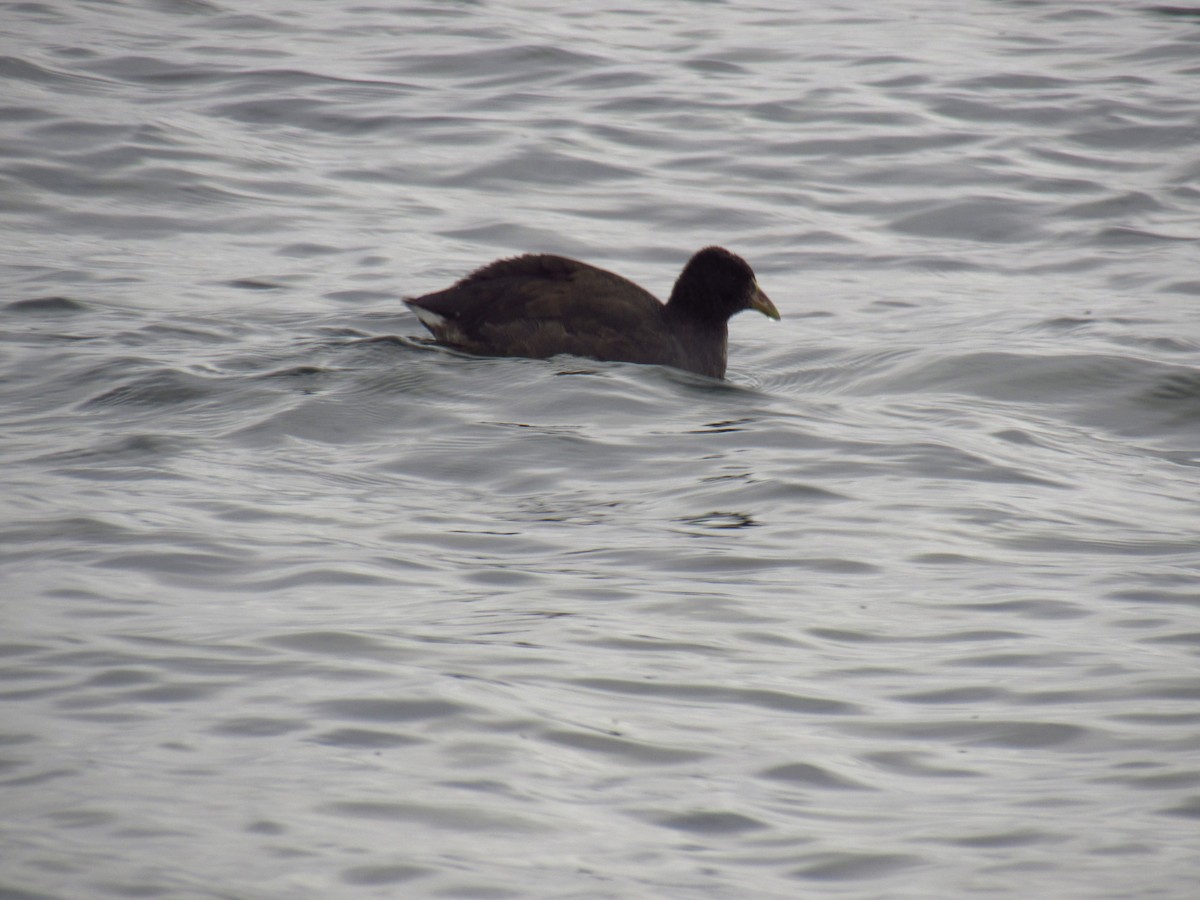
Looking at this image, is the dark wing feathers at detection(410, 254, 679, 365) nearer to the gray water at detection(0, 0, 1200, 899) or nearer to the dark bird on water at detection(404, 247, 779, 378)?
the dark bird on water at detection(404, 247, 779, 378)

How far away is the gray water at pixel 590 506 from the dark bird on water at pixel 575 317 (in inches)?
7.7

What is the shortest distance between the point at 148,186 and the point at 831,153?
606cm

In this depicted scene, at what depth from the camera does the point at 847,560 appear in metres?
6.57

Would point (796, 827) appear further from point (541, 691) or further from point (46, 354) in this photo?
point (46, 354)

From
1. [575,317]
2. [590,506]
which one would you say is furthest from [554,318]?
Answer: [590,506]

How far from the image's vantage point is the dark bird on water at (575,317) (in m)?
9.74

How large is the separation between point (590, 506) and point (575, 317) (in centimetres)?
275

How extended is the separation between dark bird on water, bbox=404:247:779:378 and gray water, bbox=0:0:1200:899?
0.65 feet

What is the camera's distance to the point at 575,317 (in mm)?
9734

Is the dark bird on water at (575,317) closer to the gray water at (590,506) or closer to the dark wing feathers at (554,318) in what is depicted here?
the dark wing feathers at (554,318)

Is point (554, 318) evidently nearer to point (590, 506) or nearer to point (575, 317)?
point (575, 317)

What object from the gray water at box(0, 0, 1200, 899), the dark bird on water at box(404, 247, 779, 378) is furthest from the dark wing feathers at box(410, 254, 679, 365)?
the gray water at box(0, 0, 1200, 899)

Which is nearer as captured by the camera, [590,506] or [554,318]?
[590,506]

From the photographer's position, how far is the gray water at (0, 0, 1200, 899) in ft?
14.1
